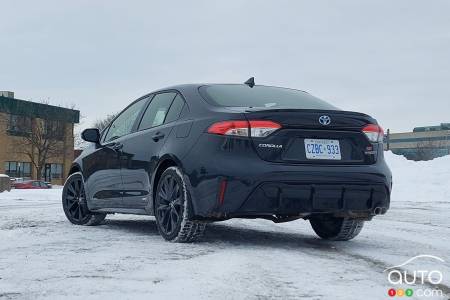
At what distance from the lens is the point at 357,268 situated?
407 cm

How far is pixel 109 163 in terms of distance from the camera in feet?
21.9

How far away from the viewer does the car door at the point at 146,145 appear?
5.70 metres

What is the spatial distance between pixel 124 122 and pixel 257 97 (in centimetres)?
190

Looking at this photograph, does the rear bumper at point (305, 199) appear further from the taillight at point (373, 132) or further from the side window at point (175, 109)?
the side window at point (175, 109)

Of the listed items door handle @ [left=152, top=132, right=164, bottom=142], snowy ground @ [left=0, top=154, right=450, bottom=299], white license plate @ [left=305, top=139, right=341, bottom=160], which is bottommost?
snowy ground @ [left=0, top=154, right=450, bottom=299]

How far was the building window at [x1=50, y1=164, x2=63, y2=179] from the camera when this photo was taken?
229 feet

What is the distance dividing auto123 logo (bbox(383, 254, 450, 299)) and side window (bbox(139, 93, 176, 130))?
2655 mm

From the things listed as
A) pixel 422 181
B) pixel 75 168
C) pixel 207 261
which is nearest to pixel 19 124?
pixel 422 181

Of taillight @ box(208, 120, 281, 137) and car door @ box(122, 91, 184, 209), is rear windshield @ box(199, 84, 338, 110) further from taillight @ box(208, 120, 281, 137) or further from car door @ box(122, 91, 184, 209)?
taillight @ box(208, 120, 281, 137)

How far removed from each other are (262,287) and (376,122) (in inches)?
99.0

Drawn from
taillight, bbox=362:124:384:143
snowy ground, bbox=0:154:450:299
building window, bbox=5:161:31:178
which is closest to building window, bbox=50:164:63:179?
building window, bbox=5:161:31:178

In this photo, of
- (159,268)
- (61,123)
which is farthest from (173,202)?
(61,123)

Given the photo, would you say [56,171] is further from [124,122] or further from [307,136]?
[307,136]

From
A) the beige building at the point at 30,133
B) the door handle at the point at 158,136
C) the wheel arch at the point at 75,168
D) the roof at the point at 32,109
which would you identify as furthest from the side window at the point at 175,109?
the roof at the point at 32,109
